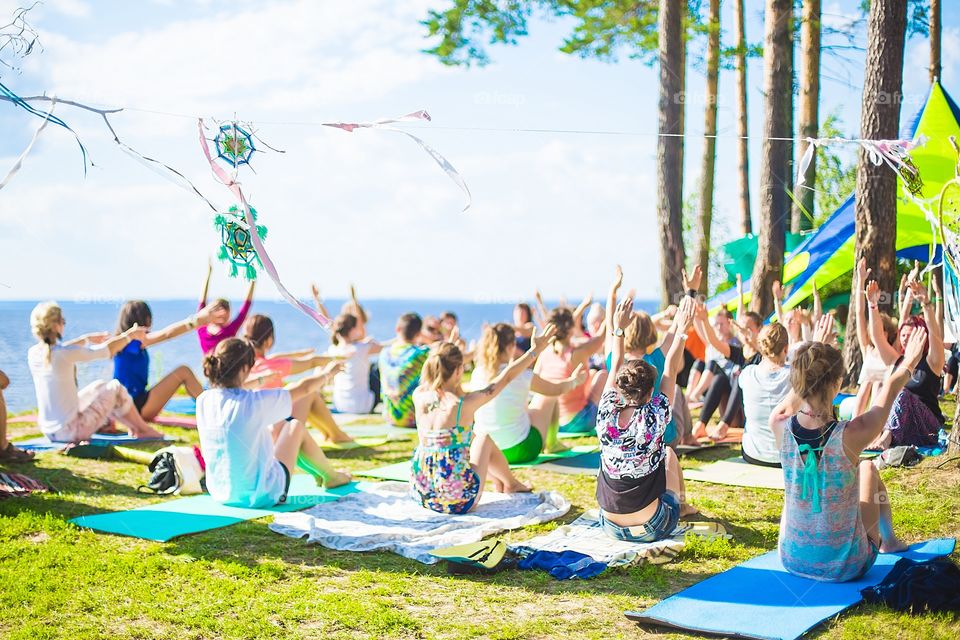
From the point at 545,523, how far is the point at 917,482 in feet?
7.94

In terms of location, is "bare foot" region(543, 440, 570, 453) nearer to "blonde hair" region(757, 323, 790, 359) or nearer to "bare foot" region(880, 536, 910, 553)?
"blonde hair" region(757, 323, 790, 359)

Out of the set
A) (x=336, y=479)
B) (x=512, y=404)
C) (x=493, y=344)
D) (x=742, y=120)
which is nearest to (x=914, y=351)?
(x=493, y=344)

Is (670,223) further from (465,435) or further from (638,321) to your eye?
(465,435)

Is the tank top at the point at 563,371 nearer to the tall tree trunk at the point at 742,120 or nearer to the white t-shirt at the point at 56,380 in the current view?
the white t-shirt at the point at 56,380

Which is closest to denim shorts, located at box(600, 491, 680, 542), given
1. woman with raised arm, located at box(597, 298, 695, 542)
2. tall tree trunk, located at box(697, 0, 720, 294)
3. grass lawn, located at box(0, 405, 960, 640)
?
woman with raised arm, located at box(597, 298, 695, 542)

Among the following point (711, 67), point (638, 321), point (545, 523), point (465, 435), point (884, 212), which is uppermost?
point (711, 67)

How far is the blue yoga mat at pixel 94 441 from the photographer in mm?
7402

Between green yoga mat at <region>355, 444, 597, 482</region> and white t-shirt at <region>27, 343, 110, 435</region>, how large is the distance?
7.54 ft

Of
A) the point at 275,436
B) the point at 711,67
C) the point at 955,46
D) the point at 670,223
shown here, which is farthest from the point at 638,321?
the point at 955,46

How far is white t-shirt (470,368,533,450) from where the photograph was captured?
648 centimetres

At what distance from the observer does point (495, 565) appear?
428 centimetres

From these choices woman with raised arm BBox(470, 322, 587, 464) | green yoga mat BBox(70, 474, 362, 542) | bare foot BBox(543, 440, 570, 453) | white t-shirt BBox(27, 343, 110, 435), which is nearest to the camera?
green yoga mat BBox(70, 474, 362, 542)

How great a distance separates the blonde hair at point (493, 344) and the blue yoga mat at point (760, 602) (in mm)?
2504

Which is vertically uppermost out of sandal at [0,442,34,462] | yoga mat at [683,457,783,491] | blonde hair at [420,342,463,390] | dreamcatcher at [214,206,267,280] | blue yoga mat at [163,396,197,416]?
dreamcatcher at [214,206,267,280]
